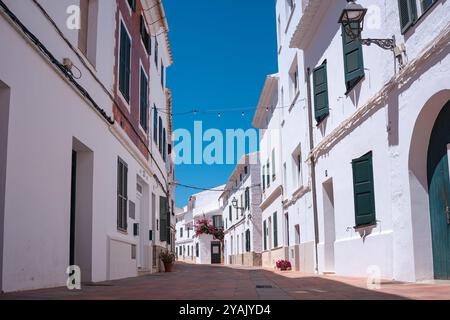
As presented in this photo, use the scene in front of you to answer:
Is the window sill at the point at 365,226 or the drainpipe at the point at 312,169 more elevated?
the drainpipe at the point at 312,169

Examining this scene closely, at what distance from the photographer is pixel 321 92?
12.6 metres

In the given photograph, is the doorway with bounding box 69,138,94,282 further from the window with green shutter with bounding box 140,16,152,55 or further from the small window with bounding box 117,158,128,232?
the window with green shutter with bounding box 140,16,152,55

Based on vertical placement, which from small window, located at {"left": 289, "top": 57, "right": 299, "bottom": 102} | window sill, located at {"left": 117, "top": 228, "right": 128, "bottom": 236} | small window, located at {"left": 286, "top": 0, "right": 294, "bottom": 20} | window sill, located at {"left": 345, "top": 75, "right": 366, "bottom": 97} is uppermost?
small window, located at {"left": 286, "top": 0, "right": 294, "bottom": 20}

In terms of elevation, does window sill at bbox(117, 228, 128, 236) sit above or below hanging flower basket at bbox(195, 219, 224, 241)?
below

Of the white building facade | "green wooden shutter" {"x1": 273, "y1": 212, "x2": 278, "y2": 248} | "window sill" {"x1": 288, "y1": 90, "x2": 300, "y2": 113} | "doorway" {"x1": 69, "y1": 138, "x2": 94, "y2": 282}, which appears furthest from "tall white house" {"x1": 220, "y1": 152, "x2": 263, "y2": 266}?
"doorway" {"x1": 69, "y1": 138, "x2": 94, "y2": 282}

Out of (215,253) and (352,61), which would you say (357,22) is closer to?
(352,61)

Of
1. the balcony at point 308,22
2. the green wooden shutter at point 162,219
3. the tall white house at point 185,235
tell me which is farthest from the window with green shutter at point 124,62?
the tall white house at point 185,235

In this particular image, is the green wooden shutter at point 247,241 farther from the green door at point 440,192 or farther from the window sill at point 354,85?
the green door at point 440,192

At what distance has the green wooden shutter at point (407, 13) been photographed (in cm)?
760

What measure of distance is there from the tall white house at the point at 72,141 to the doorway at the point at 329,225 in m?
4.47

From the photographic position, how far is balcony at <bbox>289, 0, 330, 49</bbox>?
12656 millimetres

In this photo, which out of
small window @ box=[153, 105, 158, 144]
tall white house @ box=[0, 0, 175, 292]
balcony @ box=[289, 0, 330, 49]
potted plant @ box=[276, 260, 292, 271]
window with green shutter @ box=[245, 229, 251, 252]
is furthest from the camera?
window with green shutter @ box=[245, 229, 251, 252]

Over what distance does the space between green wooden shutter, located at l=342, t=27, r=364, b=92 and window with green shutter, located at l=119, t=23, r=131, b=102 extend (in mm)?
4650

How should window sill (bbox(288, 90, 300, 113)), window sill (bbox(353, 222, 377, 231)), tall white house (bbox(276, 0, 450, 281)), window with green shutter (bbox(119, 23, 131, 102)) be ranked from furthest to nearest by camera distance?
window sill (bbox(288, 90, 300, 113))
window with green shutter (bbox(119, 23, 131, 102))
window sill (bbox(353, 222, 377, 231))
tall white house (bbox(276, 0, 450, 281))
